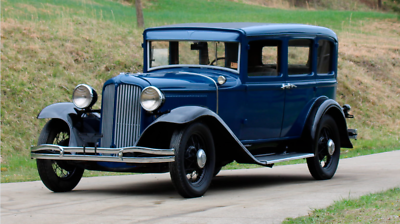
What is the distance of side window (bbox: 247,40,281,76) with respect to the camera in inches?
302

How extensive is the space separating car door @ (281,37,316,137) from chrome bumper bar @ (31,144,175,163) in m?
2.56

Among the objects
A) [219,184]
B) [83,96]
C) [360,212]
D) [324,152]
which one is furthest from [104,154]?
[324,152]

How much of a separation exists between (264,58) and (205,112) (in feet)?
6.28

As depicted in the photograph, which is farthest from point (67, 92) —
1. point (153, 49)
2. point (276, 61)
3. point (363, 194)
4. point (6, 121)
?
point (363, 194)

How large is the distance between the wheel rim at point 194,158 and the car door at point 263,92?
1013 mm

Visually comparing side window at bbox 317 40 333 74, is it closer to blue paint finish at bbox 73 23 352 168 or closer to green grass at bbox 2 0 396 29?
blue paint finish at bbox 73 23 352 168

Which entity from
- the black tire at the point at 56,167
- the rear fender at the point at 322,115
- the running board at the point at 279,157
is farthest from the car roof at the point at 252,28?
the black tire at the point at 56,167

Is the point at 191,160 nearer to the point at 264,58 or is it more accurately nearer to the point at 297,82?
the point at 264,58

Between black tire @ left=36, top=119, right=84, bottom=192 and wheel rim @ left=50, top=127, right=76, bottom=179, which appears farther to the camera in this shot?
wheel rim @ left=50, top=127, right=76, bottom=179

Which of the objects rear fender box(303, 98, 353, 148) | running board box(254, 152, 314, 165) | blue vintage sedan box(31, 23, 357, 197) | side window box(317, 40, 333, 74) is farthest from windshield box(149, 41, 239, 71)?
side window box(317, 40, 333, 74)

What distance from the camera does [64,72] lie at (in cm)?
1516

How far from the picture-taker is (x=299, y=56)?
338 inches

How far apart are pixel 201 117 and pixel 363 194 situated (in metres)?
2.07

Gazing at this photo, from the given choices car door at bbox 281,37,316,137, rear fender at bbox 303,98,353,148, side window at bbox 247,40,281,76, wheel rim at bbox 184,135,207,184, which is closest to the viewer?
wheel rim at bbox 184,135,207,184
